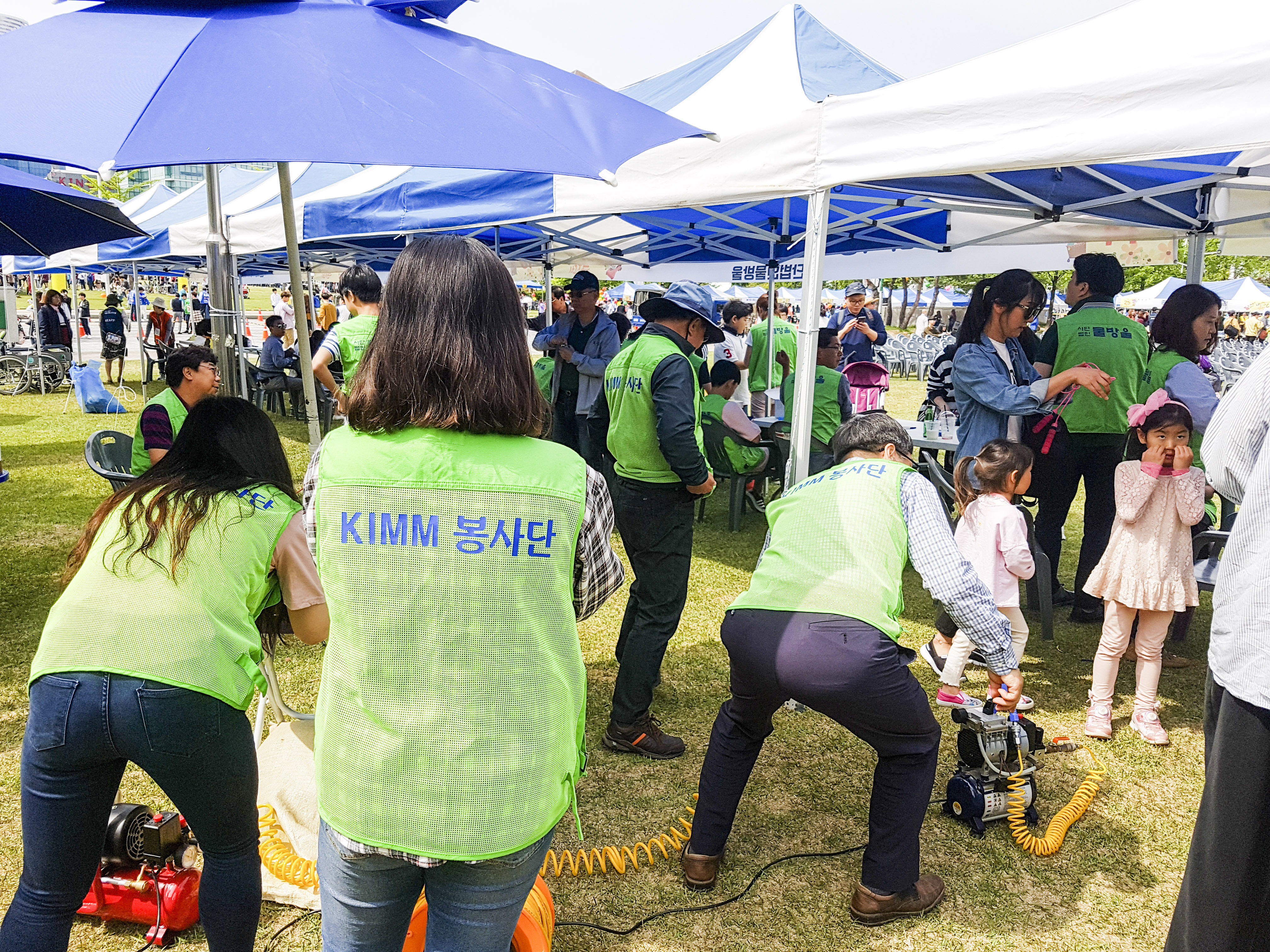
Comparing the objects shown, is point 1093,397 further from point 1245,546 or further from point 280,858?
point 280,858

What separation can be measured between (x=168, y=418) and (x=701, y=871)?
2999 mm

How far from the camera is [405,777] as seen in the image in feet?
4.60

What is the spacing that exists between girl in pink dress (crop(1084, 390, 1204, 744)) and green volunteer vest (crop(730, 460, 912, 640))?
189 cm

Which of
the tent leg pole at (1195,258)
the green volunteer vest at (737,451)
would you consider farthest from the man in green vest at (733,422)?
the tent leg pole at (1195,258)

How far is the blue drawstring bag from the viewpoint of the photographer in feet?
42.3

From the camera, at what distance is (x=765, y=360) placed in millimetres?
8602

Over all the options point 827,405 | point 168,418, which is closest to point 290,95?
point 168,418

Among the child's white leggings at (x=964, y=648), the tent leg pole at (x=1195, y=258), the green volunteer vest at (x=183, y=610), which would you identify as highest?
the tent leg pole at (x=1195, y=258)

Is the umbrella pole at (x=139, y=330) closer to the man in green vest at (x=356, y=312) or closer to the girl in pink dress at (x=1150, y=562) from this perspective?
the man in green vest at (x=356, y=312)

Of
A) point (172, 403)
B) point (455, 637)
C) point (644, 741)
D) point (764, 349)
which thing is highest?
point (764, 349)

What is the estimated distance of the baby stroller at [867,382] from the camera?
8297mm

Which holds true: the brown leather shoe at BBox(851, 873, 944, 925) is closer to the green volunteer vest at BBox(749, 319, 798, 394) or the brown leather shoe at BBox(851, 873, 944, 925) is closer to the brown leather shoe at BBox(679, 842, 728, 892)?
the brown leather shoe at BBox(679, 842, 728, 892)

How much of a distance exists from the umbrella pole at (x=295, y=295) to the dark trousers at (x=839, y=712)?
4.65ft

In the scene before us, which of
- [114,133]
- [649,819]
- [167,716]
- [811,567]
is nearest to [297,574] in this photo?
[167,716]
